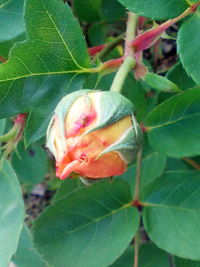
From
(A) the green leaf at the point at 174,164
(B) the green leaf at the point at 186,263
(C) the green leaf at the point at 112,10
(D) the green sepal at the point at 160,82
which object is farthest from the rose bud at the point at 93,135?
(A) the green leaf at the point at 174,164

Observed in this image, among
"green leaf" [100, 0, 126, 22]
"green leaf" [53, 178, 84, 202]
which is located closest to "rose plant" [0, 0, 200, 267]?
"green leaf" [100, 0, 126, 22]

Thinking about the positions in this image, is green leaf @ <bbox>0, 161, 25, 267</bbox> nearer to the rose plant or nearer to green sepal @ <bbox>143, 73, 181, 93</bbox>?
the rose plant

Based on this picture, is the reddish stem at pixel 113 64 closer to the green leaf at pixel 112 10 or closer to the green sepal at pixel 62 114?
the green sepal at pixel 62 114

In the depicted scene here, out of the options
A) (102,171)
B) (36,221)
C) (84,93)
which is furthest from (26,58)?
(36,221)

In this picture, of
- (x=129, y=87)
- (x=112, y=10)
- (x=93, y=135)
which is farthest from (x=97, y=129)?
(x=112, y=10)

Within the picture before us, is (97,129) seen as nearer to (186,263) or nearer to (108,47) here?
(186,263)

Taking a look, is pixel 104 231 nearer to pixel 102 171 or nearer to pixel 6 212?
pixel 6 212
